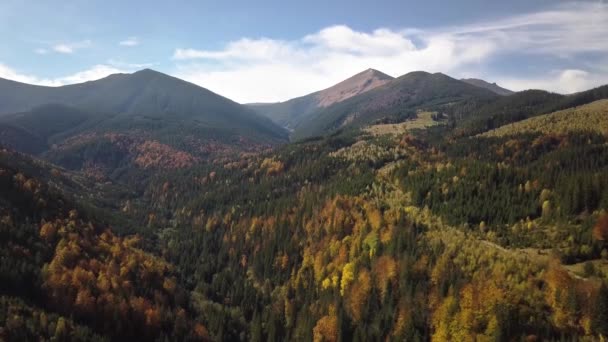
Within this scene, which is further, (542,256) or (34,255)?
(34,255)

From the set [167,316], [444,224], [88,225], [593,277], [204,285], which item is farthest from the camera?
[88,225]

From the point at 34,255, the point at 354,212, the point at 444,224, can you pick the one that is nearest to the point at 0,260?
the point at 34,255

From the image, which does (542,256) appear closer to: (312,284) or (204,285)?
(312,284)

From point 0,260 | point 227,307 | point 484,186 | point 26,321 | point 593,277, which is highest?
point 484,186

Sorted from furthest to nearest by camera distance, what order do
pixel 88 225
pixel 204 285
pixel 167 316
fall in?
1. pixel 88 225
2. pixel 204 285
3. pixel 167 316

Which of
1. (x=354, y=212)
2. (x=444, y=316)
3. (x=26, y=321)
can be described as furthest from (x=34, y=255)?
(x=444, y=316)

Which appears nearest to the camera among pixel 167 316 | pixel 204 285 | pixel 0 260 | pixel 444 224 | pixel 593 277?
pixel 593 277

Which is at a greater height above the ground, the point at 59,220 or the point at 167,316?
the point at 59,220

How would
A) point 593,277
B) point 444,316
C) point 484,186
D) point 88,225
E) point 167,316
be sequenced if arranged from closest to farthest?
point 593,277
point 444,316
point 167,316
point 484,186
point 88,225

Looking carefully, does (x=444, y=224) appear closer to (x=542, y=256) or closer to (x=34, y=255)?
(x=542, y=256)
